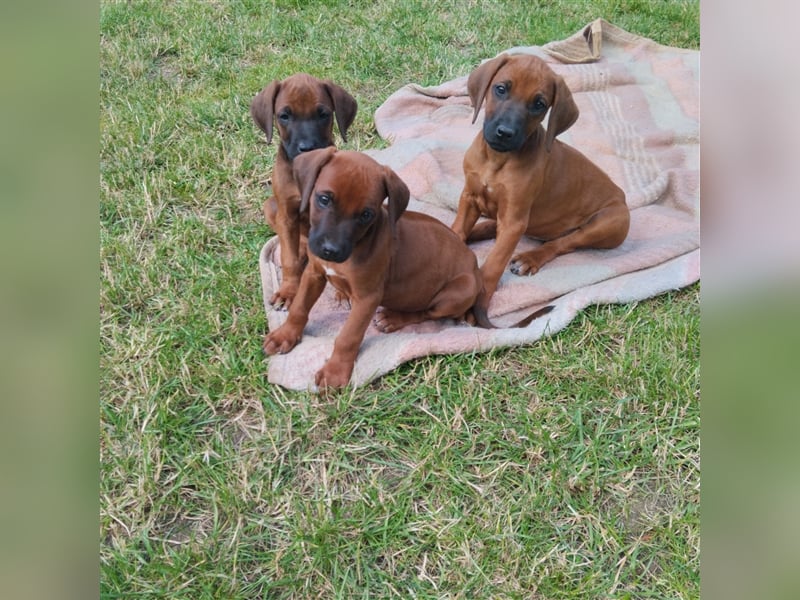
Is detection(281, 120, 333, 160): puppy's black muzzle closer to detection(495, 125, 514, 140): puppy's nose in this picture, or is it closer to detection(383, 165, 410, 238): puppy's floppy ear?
detection(383, 165, 410, 238): puppy's floppy ear

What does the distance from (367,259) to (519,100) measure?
1.54 m

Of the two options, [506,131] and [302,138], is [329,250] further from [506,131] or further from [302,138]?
[506,131]

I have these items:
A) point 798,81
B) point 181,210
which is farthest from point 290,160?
point 798,81

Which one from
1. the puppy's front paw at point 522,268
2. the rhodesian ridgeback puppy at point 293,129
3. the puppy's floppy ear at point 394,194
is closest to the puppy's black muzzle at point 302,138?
the rhodesian ridgeback puppy at point 293,129

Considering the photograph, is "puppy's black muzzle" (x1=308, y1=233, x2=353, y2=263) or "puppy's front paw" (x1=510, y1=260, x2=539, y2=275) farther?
"puppy's front paw" (x1=510, y1=260, x2=539, y2=275)

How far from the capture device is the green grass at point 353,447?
3014 mm

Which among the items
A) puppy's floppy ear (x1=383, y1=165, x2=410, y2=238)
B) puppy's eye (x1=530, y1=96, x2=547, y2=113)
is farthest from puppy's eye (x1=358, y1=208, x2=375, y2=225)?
puppy's eye (x1=530, y1=96, x2=547, y2=113)

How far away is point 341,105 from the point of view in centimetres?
448

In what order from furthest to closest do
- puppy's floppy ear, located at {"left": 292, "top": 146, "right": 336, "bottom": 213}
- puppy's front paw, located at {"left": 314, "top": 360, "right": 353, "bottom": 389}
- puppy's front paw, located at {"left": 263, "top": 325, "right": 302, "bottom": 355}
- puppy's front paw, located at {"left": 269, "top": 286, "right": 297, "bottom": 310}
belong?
puppy's front paw, located at {"left": 269, "top": 286, "right": 297, "bottom": 310} < puppy's front paw, located at {"left": 263, "top": 325, "right": 302, "bottom": 355} < puppy's front paw, located at {"left": 314, "top": 360, "right": 353, "bottom": 389} < puppy's floppy ear, located at {"left": 292, "top": 146, "right": 336, "bottom": 213}

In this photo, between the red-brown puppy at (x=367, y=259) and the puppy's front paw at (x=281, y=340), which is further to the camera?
the puppy's front paw at (x=281, y=340)

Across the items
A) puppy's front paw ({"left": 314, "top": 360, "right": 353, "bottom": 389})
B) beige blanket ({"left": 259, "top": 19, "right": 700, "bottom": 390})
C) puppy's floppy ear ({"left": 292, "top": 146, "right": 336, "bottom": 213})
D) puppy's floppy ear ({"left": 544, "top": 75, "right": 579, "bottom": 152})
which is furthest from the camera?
puppy's floppy ear ({"left": 544, "top": 75, "right": 579, "bottom": 152})

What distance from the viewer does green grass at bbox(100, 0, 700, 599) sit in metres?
3.01

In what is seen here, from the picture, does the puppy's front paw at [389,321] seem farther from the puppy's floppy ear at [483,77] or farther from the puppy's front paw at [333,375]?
the puppy's floppy ear at [483,77]

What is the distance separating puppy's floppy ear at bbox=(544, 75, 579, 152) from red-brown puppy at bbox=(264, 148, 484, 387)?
974 millimetres
